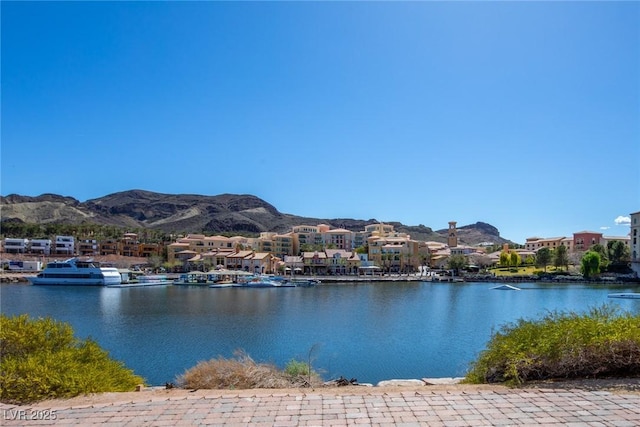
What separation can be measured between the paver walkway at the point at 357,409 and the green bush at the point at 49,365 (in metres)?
0.37

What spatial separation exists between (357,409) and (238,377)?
3.11 metres

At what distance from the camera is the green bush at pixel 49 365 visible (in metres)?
6.14

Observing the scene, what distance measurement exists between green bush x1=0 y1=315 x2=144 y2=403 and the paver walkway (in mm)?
370

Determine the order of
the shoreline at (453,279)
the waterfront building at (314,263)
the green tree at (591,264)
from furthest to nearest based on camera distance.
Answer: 1. the waterfront building at (314,263)
2. the green tree at (591,264)
3. the shoreline at (453,279)

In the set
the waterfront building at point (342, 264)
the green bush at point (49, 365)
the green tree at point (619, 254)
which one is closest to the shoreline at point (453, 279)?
the green tree at point (619, 254)

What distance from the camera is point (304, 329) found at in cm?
2355

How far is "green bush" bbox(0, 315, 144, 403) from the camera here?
614 centimetres

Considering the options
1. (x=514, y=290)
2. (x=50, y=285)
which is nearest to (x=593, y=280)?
(x=514, y=290)

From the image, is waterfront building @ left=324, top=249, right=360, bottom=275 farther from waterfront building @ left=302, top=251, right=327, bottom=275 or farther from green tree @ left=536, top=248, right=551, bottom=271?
green tree @ left=536, top=248, right=551, bottom=271

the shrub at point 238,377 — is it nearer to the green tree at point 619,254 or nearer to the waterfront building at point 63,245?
the green tree at point 619,254

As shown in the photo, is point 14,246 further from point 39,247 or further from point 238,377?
point 238,377

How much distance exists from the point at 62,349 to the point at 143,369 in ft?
26.2

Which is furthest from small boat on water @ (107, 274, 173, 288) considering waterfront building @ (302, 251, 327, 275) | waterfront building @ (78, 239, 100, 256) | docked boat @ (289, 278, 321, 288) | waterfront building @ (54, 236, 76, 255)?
waterfront building @ (54, 236, 76, 255)

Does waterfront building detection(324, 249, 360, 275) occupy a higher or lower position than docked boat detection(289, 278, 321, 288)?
higher
